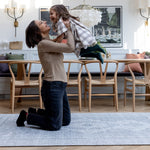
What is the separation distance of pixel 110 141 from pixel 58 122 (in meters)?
0.61

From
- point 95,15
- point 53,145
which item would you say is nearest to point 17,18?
point 95,15

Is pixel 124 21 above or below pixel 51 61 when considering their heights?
above

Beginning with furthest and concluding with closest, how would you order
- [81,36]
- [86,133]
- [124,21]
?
[124,21], [86,133], [81,36]

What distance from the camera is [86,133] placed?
2.98 meters

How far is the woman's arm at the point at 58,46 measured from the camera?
9.27ft

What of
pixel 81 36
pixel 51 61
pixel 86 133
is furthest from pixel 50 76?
pixel 86 133

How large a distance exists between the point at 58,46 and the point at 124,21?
4.56m

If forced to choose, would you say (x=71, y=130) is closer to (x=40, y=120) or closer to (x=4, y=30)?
(x=40, y=120)

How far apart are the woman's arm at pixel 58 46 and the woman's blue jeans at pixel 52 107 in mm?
316

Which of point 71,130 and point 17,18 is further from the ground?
point 17,18

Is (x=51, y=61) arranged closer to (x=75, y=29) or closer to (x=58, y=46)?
(x=58, y=46)

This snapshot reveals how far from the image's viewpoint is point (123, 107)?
5.01 m

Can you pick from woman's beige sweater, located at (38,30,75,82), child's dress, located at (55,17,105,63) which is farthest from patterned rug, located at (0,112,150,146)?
child's dress, located at (55,17,105,63)

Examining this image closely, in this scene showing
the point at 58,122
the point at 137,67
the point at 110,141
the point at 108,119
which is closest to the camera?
the point at 110,141
